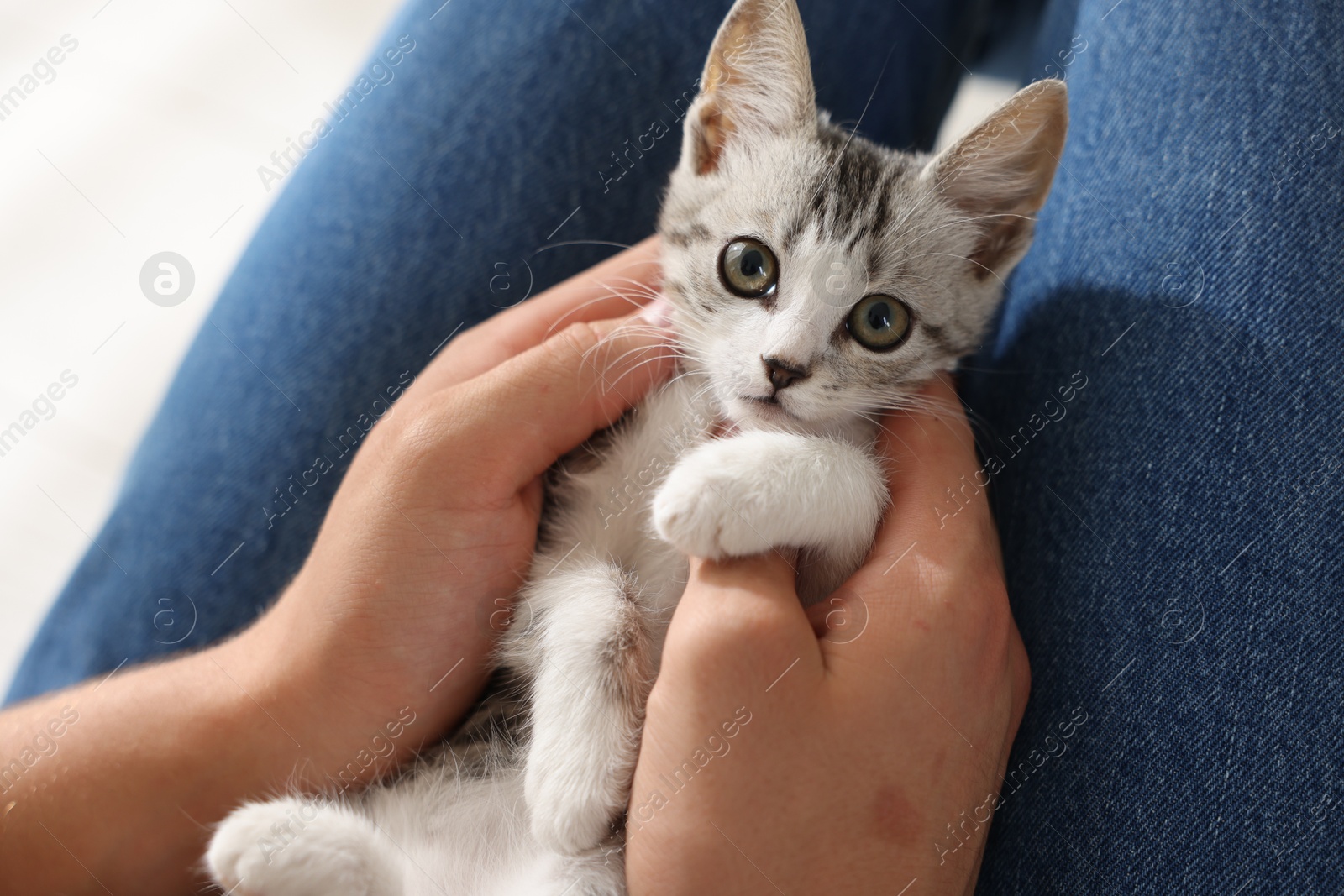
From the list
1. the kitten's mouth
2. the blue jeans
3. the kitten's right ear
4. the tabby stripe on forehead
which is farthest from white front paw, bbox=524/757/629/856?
the kitten's right ear

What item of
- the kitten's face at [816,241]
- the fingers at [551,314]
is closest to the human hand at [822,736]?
the kitten's face at [816,241]

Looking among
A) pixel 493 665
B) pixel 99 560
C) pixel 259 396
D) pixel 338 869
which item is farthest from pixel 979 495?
pixel 99 560

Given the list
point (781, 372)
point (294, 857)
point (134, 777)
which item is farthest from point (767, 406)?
point (134, 777)

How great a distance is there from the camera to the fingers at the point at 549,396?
110 centimetres

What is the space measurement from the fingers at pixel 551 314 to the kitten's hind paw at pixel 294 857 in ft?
1.99

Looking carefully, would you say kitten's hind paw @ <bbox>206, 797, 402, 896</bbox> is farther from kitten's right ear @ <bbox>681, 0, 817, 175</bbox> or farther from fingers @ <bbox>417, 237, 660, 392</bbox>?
kitten's right ear @ <bbox>681, 0, 817, 175</bbox>

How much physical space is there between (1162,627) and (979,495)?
0.90 feet

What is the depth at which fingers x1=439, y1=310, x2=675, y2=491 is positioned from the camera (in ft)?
3.60

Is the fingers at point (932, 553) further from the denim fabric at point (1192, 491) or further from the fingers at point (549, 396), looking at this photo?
the fingers at point (549, 396)

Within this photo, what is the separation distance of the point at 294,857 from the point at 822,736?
637 mm

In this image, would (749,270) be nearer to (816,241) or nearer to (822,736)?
(816,241)

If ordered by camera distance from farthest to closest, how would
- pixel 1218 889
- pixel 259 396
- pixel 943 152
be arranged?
pixel 259 396 → pixel 943 152 → pixel 1218 889

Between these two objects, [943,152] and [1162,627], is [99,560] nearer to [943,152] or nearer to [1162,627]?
[943,152]

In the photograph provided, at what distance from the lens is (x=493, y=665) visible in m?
1.21
